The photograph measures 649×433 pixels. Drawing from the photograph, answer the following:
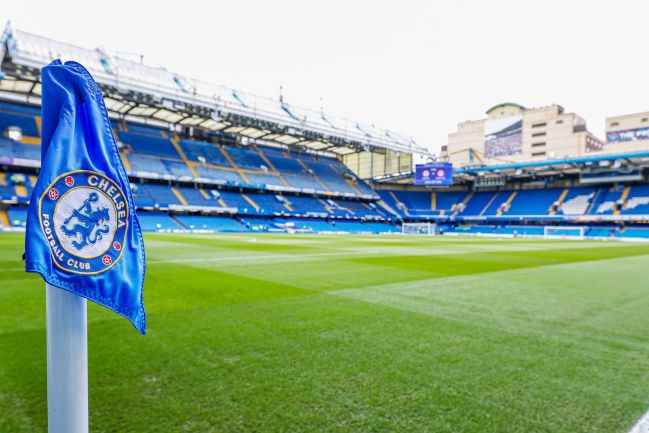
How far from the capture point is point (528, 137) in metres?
95.7

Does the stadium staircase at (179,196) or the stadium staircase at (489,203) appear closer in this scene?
the stadium staircase at (179,196)

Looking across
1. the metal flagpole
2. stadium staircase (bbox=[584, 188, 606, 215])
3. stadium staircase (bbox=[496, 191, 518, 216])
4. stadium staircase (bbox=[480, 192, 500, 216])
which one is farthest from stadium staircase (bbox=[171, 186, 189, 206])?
stadium staircase (bbox=[584, 188, 606, 215])

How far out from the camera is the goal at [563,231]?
2058 inches

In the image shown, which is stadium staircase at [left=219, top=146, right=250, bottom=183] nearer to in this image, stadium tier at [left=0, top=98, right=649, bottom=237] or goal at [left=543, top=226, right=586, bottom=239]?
stadium tier at [left=0, top=98, right=649, bottom=237]

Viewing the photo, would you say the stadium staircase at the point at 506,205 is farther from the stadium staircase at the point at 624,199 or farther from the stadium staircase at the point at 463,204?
the stadium staircase at the point at 624,199

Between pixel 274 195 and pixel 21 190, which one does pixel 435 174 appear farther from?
pixel 21 190

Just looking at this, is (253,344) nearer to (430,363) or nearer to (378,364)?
(378,364)

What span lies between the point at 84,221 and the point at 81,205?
0.07 meters

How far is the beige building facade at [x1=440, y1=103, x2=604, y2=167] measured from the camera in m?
90.4

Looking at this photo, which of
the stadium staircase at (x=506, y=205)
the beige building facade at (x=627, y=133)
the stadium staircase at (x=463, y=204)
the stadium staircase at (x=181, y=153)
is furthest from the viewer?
the beige building facade at (x=627, y=133)

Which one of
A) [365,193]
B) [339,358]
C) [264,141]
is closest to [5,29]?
[264,141]

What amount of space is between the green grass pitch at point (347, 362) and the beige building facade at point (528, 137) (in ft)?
269

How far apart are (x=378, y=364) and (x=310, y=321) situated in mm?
1687

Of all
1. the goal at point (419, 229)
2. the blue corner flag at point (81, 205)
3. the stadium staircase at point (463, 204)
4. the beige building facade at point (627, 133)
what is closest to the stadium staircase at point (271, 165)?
the goal at point (419, 229)
